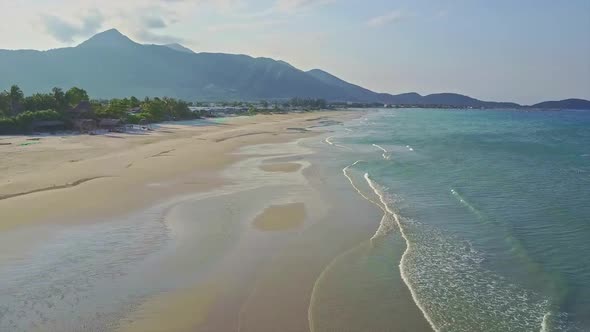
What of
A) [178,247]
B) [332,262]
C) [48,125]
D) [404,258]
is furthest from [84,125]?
[404,258]

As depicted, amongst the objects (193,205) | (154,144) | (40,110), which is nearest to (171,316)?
(193,205)

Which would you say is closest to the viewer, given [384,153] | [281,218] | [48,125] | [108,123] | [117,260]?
[117,260]

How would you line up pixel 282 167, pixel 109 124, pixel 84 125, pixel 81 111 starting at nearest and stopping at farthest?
pixel 282 167 < pixel 84 125 < pixel 81 111 < pixel 109 124

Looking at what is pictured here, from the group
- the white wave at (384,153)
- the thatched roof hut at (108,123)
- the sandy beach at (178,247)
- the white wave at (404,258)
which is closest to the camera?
the sandy beach at (178,247)

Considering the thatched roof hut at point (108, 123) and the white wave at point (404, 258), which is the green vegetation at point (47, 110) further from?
the white wave at point (404, 258)

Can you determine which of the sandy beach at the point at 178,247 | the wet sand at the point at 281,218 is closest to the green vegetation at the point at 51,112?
the sandy beach at the point at 178,247

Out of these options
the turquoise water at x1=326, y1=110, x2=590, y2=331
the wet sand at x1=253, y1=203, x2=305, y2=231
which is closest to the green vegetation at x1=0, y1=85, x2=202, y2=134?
the turquoise water at x1=326, y1=110, x2=590, y2=331

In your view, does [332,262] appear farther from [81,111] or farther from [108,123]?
[81,111]

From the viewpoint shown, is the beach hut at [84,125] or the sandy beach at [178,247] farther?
the beach hut at [84,125]

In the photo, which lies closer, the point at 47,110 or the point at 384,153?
the point at 384,153

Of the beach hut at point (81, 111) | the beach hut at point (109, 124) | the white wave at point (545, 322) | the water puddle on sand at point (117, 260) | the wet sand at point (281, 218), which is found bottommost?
the beach hut at point (109, 124)

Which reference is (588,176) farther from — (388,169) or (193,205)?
(193,205)
